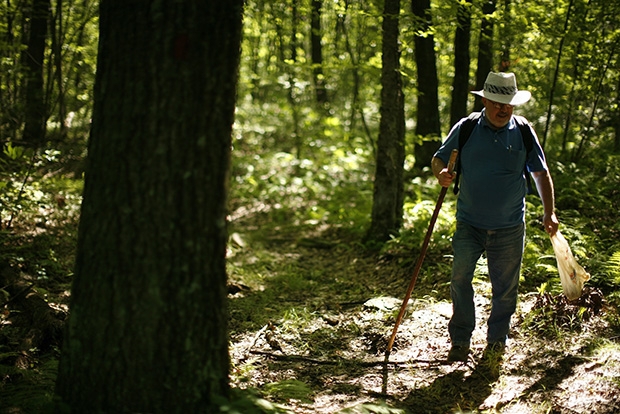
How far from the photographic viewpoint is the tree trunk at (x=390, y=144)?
26.5ft

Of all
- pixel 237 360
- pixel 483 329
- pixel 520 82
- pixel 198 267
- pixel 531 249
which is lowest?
pixel 237 360

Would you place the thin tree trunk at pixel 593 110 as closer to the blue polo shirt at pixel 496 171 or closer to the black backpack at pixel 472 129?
the black backpack at pixel 472 129

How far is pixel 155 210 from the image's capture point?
314 cm

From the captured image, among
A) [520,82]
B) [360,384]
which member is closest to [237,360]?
[360,384]

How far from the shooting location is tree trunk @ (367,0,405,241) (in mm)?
8070

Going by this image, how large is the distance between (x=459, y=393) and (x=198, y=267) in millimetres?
2513

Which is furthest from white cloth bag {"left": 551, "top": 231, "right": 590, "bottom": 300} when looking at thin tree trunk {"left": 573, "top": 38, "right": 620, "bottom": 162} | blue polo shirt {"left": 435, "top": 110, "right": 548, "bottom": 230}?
thin tree trunk {"left": 573, "top": 38, "right": 620, "bottom": 162}

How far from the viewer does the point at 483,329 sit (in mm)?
5500

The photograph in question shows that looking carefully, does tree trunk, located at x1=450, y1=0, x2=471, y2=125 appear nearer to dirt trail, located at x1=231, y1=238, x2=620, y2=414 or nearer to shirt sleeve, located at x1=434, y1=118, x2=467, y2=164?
dirt trail, located at x1=231, y1=238, x2=620, y2=414

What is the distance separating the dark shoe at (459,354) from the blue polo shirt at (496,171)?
110cm

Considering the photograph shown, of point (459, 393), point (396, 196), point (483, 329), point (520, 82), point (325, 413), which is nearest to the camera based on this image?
point (325, 413)

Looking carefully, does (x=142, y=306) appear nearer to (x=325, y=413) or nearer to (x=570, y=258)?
(x=325, y=413)

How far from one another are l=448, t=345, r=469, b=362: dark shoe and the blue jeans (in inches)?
1.7

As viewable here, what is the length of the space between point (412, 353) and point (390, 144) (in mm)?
4131
